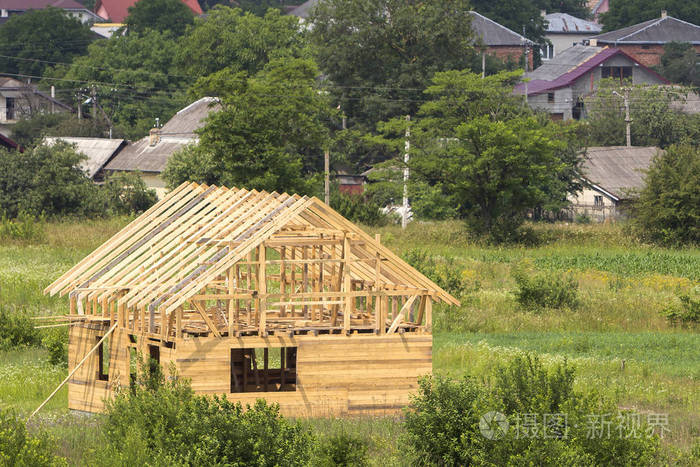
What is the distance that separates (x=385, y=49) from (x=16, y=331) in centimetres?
4880

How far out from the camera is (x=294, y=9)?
129 m

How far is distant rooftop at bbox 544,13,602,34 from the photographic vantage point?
444 ft

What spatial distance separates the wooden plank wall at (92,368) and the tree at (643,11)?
11098 cm

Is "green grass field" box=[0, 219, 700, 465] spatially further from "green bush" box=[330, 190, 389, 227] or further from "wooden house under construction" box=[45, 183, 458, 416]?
"green bush" box=[330, 190, 389, 227]

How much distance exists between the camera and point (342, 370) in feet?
70.1

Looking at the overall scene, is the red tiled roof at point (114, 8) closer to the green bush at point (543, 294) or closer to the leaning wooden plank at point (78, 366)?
the green bush at point (543, 294)

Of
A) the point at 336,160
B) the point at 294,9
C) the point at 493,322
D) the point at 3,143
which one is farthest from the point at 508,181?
the point at 294,9

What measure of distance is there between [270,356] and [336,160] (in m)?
44.1

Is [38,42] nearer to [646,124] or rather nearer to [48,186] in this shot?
[48,186]

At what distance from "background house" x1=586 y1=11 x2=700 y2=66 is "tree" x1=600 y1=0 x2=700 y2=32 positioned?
8971 millimetres

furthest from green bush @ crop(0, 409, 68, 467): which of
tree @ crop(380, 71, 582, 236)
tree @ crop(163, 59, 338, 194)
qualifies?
tree @ crop(163, 59, 338, 194)

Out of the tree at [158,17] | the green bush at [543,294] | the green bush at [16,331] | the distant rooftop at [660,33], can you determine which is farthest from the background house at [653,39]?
the green bush at [16,331]

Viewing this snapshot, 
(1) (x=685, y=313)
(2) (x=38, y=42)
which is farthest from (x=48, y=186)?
(2) (x=38, y=42)

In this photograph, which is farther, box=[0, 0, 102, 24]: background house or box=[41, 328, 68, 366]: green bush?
box=[0, 0, 102, 24]: background house
